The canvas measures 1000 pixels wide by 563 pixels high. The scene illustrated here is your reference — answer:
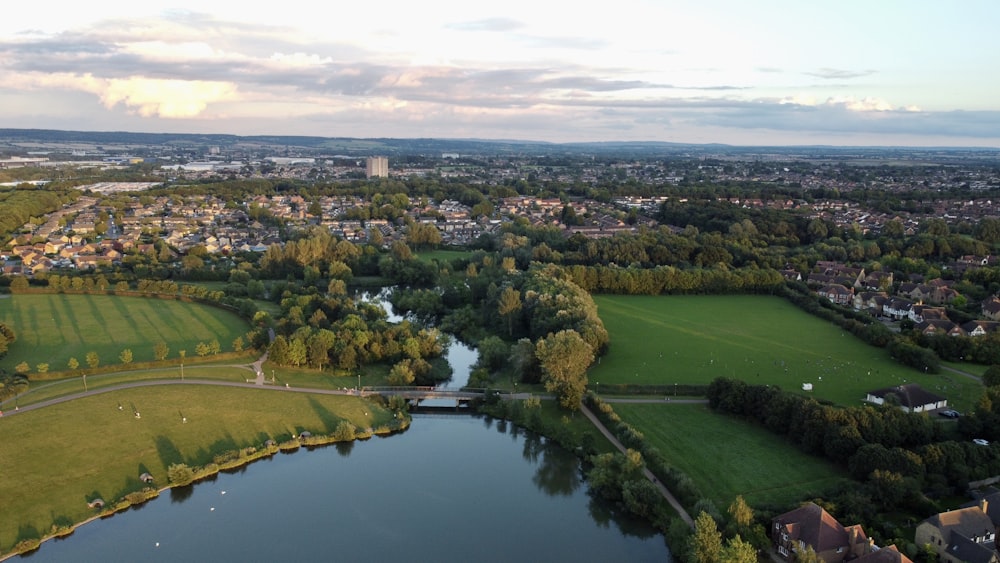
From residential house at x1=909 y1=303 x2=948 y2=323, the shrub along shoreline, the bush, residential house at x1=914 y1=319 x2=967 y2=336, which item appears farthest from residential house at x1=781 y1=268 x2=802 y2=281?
the bush

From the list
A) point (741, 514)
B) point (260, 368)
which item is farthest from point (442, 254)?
point (741, 514)

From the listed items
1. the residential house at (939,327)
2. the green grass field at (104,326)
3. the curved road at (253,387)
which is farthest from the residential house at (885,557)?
the green grass field at (104,326)

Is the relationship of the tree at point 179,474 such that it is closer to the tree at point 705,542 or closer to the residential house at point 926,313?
the tree at point 705,542

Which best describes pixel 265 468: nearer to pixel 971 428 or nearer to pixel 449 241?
pixel 971 428

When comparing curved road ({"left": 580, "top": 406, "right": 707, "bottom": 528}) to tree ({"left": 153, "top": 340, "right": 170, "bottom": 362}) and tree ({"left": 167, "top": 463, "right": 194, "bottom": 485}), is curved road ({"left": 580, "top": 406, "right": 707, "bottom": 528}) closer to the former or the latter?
tree ({"left": 167, "top": 463, "right": 194, "bottom": 485})

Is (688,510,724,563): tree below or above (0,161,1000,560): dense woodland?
below

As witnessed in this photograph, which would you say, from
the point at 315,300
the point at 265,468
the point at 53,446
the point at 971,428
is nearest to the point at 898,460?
the point at 971,428
